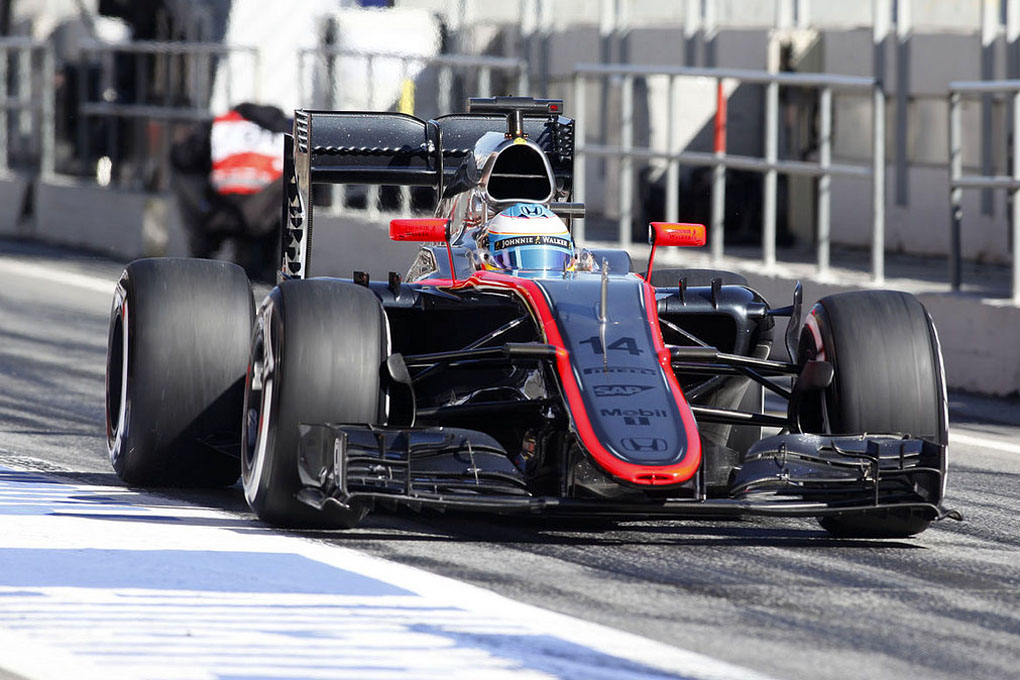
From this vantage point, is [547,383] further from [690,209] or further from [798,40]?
[798,40]

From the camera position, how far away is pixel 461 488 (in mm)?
6562

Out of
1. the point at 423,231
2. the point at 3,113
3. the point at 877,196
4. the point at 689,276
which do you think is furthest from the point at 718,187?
the point at 3,113

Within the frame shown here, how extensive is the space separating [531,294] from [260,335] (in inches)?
38.3

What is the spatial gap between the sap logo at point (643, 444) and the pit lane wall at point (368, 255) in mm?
5562

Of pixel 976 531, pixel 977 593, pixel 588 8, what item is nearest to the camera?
pixel 977 593

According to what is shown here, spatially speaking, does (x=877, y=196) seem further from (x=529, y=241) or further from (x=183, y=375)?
(x=183, y=375)

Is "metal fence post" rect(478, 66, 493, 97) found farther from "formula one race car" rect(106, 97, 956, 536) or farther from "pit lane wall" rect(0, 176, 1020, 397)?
"formula one race car" rect(106, 97, 956, 536)

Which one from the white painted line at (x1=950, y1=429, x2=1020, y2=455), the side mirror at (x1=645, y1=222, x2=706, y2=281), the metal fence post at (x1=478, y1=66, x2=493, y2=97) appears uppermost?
the metal fence post at (x1=478, y1=66, x2=493, y2=97)

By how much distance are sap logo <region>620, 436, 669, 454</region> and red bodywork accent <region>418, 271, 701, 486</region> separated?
0.07 metres

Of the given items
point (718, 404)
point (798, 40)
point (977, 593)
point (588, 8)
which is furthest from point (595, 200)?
point (977, 593)

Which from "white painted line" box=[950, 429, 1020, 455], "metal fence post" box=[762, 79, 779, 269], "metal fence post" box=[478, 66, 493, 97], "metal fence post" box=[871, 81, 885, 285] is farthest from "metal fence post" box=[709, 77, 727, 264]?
"white painted line" box=[950, 429, 1020, 455]

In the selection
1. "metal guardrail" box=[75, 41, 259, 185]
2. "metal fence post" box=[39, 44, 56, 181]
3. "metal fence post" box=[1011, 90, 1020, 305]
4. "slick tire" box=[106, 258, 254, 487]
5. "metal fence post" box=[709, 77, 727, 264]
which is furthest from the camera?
"metal fence post" box=[39, 44, 56, 181]

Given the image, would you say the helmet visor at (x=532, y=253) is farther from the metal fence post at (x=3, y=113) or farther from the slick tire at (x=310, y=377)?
the metal fence post at (x=3, y=113)

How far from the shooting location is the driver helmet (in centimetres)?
761
